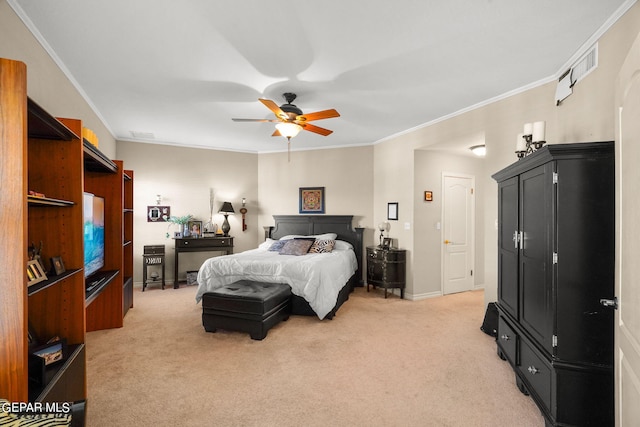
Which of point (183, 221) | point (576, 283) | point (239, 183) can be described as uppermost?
point (239, 183)

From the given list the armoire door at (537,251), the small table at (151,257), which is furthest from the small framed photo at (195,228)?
the armoire door at (537,251)

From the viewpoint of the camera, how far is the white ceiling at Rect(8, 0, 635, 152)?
204 cm

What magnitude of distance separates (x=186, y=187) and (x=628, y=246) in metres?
6.11

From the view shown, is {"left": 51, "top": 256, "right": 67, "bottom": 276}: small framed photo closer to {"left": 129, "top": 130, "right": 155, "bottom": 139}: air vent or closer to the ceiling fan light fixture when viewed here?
the ceiling fan light fixture

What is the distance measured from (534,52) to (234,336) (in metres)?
3.90

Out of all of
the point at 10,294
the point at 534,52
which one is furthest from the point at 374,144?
the point at 10,294

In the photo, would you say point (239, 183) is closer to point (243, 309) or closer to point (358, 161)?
point (358, 161)

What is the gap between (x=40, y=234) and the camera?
2.06 meters

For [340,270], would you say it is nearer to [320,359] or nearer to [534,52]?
[320,359]

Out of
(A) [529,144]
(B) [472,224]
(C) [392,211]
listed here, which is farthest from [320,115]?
(B) [472,224]

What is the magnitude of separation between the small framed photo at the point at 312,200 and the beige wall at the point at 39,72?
3.60 m

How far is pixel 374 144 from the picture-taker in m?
5.76

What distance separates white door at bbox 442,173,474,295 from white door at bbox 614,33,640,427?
152 inches

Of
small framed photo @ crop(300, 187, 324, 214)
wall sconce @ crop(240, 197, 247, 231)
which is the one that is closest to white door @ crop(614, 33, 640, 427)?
small framed photo @ crop(300, 187, 324, 214)
